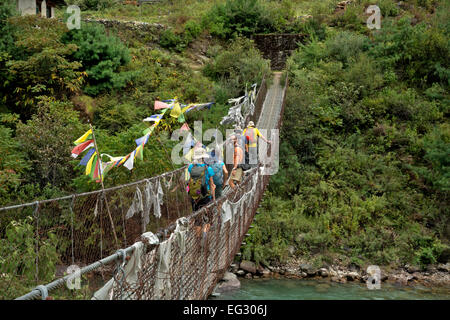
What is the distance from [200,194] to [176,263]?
A: 3.89ft

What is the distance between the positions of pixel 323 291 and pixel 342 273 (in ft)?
3.92

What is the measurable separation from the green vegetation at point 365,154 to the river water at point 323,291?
2.74 ft

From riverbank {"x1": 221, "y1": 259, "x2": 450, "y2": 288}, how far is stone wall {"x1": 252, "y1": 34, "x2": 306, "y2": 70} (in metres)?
9.72

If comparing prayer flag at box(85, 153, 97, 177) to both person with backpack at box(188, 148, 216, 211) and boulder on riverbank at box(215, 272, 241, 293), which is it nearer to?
person with backpack at box(188, 148, 216, 211)

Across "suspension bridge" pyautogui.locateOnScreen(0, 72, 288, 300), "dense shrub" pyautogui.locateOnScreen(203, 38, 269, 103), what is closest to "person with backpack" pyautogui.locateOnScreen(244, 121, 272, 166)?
"suspension bridge" pyautogui.locateOnScreen(0, 72, 288, 300)

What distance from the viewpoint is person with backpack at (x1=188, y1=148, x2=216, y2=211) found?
5.09 meters

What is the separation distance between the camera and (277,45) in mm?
19078

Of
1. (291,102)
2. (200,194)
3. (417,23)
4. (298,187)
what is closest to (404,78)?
(417,23)

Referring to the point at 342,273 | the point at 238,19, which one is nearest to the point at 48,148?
the point at 342,273

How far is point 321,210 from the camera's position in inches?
483

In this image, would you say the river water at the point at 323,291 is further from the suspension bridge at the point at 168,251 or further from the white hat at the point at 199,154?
the white hat at the point at 199,154

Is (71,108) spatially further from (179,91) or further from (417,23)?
(417,23)

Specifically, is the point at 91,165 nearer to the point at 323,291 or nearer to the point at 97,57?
the point at 323,291

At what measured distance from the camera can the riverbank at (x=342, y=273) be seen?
10.7 meters
